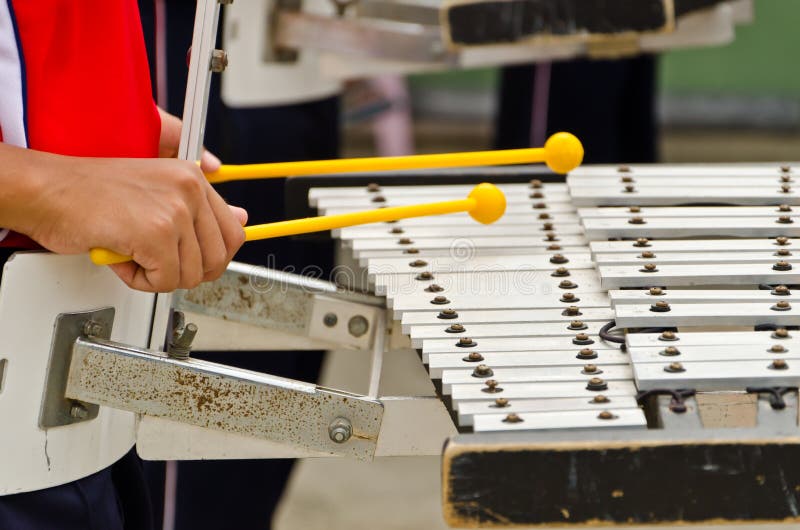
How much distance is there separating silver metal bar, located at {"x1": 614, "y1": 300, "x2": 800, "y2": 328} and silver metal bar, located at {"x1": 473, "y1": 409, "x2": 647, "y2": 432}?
0.13 metres

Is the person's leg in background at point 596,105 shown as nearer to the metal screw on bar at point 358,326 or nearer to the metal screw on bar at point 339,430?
the metal screw on bar at point 358,326

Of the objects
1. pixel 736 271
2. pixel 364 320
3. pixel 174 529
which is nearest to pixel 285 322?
pixel 364 320

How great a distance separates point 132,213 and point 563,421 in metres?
0.32

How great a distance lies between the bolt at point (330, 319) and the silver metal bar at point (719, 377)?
1.26ft

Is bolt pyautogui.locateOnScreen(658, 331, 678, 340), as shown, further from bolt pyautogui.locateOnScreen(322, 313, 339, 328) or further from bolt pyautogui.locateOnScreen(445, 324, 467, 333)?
bolt pyautogui.locateOnScreen(322, 313, 339, 328)

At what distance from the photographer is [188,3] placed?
1.79m

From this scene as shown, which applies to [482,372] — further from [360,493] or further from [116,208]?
[360,493]

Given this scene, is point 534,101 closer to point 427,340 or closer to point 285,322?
point 285,322

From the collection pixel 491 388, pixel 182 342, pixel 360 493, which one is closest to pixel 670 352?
pixel 491 388

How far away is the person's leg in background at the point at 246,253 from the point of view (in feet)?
5.87

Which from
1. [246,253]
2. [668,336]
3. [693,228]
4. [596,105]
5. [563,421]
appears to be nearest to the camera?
[563,421]

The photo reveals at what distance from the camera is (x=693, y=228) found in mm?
1198

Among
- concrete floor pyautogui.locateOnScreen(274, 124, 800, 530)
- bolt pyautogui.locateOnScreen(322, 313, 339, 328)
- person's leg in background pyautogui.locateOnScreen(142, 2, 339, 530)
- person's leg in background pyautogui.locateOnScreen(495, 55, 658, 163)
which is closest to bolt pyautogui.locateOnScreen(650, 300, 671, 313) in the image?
bolt pyautogui.locateOnScreen(322, 313, 339, 328)

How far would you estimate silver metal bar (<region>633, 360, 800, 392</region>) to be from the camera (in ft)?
3.01
